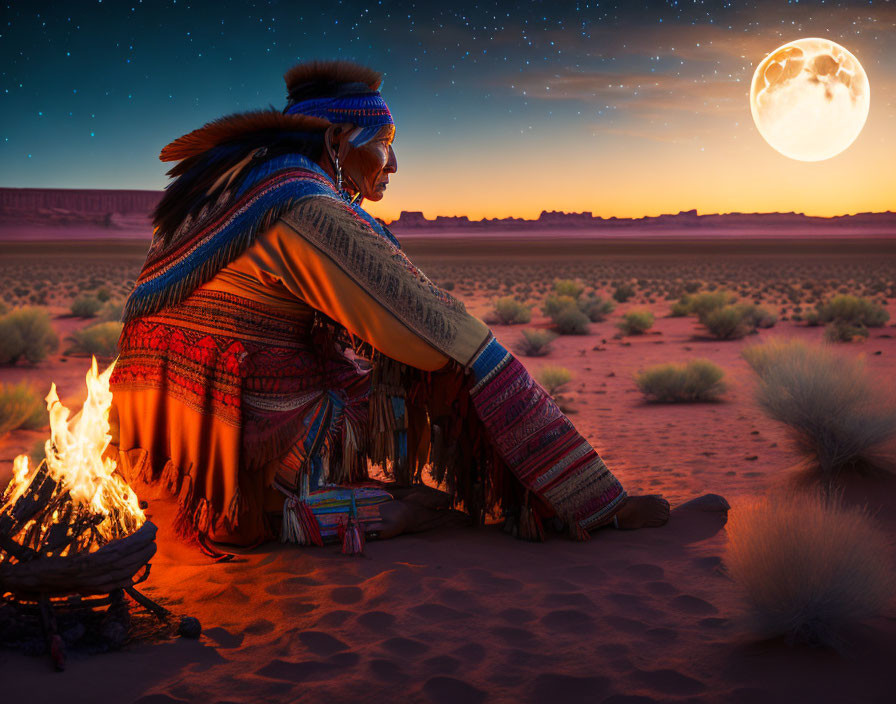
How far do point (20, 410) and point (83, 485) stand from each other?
5325mm

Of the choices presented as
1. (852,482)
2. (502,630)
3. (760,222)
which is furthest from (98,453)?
(760,222)

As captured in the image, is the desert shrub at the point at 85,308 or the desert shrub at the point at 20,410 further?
the desert shrub at the point at 85,308

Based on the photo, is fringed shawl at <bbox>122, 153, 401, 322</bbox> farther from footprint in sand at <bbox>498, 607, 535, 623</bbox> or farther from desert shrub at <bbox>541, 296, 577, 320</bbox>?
desert shrub at <bbox>541, 296, 577, 320</bbox>

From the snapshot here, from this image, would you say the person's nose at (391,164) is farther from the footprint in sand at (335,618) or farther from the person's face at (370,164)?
the footprint in sand at (335,618)

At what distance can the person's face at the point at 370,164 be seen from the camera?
3.90 m

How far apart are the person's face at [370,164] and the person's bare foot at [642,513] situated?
2.13 m

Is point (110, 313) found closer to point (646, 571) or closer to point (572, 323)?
point (572, 323)

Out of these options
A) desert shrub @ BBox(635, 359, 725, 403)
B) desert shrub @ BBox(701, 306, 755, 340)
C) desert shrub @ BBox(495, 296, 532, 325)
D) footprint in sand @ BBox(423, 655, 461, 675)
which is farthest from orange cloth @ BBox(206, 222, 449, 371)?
desert shrub @ BBox(495, 296, 532, 325)

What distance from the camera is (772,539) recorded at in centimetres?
274

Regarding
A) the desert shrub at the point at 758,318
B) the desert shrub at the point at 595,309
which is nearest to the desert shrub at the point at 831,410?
the desert shrub at the point at 758,318

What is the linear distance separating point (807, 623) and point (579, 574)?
3.05 feet

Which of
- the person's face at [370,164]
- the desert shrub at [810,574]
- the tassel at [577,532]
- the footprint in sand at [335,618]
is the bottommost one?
the footprint in sand at [335,618]

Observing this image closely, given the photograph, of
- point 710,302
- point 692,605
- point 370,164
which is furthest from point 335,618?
point 710,302

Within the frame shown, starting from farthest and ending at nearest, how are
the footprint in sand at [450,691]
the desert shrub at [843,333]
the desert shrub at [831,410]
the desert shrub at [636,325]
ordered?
1. the desert shrub at [636,325]
2. the desert shrub at [843,333]
3. the desert shrub at [831,410]
4. the footprint in sand at [450,691]
